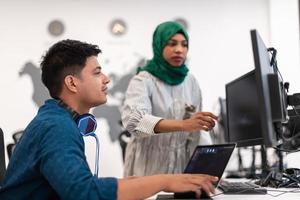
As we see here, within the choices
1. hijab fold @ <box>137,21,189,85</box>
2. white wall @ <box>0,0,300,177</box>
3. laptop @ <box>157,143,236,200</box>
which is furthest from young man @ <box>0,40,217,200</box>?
white wall @ <box>0,0,300,177</box>

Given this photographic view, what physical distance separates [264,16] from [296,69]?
66 centimetres

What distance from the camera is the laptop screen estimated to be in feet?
4.18

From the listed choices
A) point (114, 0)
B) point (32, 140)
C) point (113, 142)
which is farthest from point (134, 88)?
point (114, 0)

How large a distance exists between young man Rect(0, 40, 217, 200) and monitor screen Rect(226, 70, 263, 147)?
0.49 meters

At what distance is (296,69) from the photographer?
3803mm

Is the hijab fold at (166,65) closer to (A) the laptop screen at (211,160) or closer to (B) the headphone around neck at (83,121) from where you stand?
(A) the laptop screen at (211,160)

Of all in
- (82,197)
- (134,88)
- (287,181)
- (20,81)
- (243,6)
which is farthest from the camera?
(243,6)

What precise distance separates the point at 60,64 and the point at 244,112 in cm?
83

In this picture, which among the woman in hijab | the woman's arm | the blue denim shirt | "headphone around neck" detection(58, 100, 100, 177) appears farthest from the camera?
the woman in hijab

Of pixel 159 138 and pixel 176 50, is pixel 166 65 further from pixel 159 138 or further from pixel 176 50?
pixel 159 138

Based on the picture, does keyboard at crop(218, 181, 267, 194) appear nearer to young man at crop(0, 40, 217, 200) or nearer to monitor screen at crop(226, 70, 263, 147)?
monitor screen at crop(226, 70, 263, 147)

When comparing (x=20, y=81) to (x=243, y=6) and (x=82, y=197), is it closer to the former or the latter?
(x=243, y=6)

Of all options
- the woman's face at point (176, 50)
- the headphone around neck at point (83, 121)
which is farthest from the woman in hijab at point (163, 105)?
the headphone around neck at point (83, 121)

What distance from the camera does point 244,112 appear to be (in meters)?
1.69
